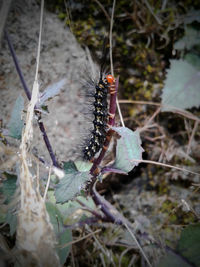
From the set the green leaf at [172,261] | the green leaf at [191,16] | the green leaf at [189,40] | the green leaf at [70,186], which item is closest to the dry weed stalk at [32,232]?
the green leaf at [70,186]

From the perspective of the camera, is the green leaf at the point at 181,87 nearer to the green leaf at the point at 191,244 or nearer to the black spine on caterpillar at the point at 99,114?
the black spine on caterpillar at the point at 99,114

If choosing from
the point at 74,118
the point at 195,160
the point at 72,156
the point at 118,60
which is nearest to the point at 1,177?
the point at 72,156

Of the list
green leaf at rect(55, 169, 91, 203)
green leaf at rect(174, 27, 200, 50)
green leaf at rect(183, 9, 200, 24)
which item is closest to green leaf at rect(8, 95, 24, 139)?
green leaf at rect(55, 169, 91, 203)

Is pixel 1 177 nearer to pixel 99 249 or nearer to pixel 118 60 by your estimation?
pixel 99 249

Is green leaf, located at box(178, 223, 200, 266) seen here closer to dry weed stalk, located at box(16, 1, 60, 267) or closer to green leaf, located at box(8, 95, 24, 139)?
dry weed stalk, located at box(16, 1, 60, 267)

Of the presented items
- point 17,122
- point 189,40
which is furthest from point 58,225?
point 189,40

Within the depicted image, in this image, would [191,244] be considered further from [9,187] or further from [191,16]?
[191,16]

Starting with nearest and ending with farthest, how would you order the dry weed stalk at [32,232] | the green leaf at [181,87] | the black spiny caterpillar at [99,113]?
1. the dry weed stalk at [32,232]
2. the black spiny caterpillar at [99,113]
3. the green leaf at [181,87]
